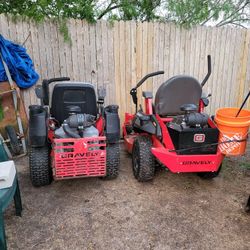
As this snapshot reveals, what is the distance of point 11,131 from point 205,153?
2.57 metres

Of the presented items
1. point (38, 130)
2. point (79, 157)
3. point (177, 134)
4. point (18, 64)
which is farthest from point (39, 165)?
point (18, 64)

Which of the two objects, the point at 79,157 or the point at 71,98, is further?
the point at 71,98

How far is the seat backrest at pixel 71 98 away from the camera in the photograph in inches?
103

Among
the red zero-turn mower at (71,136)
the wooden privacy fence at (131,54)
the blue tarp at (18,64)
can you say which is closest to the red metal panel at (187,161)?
the red zero-turn mower at (71,136)

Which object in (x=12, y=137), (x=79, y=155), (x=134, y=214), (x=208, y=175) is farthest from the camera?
(x=12, y=137)

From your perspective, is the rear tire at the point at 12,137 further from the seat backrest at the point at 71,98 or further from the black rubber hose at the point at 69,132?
the black rubber hose at the point at 69,132

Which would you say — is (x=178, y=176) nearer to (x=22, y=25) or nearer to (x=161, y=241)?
(x=161, y=241)

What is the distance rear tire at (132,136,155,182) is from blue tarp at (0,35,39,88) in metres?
1.91

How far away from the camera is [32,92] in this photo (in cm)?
368

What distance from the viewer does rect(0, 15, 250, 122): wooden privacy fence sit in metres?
3.55

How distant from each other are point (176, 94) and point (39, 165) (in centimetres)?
166

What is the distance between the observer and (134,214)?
2238 mm

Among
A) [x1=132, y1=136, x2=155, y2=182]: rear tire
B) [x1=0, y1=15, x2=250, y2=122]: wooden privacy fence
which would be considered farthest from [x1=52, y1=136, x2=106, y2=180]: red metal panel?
[x1=0, y1=15, x2=250, y2=122]: wooden privacy fence

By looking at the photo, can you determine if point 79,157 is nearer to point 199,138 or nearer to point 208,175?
point 199,138
